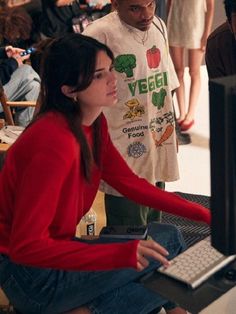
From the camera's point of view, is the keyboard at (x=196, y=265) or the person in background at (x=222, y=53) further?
the person in background at (x=222, y=53)

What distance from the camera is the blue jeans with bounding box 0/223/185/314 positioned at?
1.58 meters

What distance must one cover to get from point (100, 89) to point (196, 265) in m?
0.57

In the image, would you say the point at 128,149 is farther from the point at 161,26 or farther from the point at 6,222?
the point at 6,222

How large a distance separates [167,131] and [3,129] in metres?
0.98

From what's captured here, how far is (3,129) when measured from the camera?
2.97m

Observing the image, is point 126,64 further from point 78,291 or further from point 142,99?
point 78,291

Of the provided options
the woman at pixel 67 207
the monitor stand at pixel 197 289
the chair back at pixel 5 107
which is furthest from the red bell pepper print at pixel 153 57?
the chair back at pixel 5 107

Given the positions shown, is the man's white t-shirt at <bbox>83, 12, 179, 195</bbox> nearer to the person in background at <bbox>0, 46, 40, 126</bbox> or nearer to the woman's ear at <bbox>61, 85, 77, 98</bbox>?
the woman's ear at <bbox>61, 85, 77, 98</bbox>

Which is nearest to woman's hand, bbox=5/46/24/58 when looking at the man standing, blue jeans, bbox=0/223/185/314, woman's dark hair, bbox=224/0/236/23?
the man standing

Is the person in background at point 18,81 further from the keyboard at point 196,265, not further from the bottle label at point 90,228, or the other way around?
the keyboard at point 196,265

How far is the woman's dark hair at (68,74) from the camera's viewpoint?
164cm

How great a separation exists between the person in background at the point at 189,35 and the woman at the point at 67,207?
9.01 feet

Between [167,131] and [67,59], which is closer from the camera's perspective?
[67,59]

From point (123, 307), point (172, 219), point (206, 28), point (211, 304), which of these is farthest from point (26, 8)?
point (211, 304)
